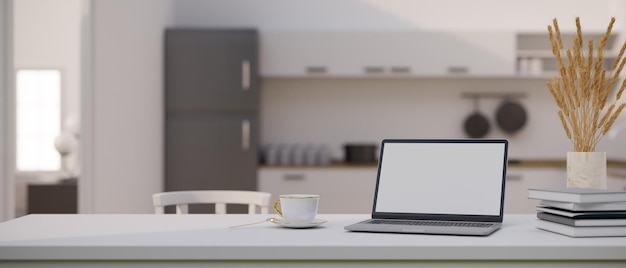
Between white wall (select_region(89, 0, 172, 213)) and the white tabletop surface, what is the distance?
2.86 meters

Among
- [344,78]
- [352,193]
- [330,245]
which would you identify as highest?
[344,78]

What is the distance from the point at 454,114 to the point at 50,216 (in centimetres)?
456

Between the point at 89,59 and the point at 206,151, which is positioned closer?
the point at 89,59

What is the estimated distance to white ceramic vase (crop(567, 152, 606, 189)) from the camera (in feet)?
6.06

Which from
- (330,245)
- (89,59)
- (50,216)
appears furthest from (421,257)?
(89,59)

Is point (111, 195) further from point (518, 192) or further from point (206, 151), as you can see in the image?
point (518, 192)

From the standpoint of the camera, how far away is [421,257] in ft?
4.84

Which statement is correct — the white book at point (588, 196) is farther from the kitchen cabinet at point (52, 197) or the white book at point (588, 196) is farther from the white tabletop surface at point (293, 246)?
the kitchen cabinet at point (52, 197)

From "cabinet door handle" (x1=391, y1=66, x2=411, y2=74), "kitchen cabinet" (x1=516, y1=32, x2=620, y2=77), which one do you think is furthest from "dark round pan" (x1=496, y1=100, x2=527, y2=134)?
"cabinet door handle" (x1=391, y1=66, x2=411, y2=74)

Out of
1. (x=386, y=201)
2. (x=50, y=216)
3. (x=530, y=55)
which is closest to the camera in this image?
(x=386, y=201)

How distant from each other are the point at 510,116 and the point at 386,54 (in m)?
1.21

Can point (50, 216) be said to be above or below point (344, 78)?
below

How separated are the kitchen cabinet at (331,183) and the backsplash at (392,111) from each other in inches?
25.5

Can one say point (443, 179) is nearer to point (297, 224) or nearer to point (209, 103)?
point (297, 224)
